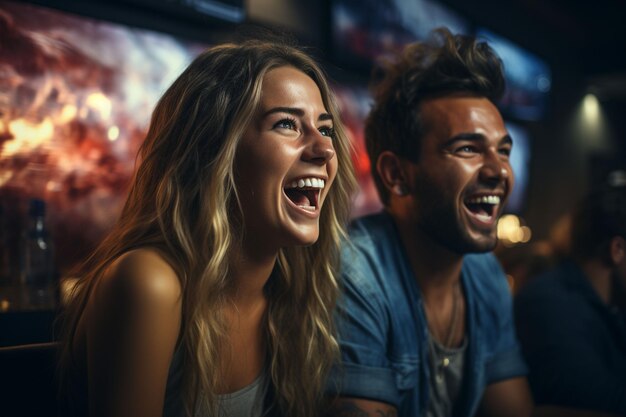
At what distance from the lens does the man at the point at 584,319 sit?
184 centimetres

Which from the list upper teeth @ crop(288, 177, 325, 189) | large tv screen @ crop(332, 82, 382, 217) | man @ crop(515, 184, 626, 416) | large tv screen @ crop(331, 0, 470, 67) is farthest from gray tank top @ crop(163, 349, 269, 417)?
large tv screen @ crop(331, 0, 470, 67)

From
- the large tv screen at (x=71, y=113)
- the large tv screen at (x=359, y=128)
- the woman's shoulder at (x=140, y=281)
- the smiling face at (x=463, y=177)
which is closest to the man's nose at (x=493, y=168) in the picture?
the smiling face at (x=463, y=177)

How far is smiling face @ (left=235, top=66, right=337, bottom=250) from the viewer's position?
115cm

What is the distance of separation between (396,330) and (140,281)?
791 mm

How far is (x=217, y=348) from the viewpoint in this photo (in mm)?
1179

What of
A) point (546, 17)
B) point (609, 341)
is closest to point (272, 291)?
point (609, 341)

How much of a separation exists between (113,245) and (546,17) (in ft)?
20.4

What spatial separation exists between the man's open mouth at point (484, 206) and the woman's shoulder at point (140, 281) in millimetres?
925

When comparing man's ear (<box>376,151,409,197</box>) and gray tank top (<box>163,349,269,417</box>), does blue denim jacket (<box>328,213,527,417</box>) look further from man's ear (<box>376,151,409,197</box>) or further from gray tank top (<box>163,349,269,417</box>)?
gray tank top (<box>163,349,269,417</box>)

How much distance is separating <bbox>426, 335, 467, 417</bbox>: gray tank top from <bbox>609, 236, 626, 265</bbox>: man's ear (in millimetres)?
938

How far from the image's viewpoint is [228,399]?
1.22m

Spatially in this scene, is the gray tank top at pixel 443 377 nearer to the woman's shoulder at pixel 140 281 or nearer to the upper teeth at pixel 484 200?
the upper teeth at pixel 484 200

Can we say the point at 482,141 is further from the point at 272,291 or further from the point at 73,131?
the point at 73,131

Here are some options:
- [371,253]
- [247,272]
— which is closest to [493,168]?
[371,253]
